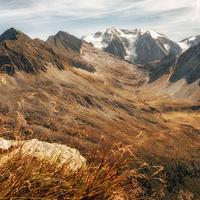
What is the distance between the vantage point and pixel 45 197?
742 centimetres

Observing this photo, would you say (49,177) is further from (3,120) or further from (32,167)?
(3,120)

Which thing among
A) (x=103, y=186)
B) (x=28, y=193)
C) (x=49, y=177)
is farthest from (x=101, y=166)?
(x=28, y=193)

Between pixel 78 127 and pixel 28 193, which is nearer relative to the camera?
pixel 28 193

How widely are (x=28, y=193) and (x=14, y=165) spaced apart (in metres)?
0.71

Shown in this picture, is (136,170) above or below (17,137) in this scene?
below

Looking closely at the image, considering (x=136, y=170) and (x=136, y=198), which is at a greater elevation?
(x=136, y=170)

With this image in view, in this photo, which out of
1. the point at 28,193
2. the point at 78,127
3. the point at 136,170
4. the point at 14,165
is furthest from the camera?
the point at 78,127

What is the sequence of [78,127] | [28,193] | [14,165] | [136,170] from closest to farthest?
[28,193] → [14,165] → [136,170] → [78,127]

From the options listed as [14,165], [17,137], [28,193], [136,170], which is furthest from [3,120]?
[136,170]

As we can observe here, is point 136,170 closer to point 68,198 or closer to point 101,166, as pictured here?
point 101,166

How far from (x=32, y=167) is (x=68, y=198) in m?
0.88

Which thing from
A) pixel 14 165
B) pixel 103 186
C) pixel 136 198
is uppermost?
pixel 14 165

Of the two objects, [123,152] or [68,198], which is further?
[123,152]

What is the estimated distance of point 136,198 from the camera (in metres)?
8.80
